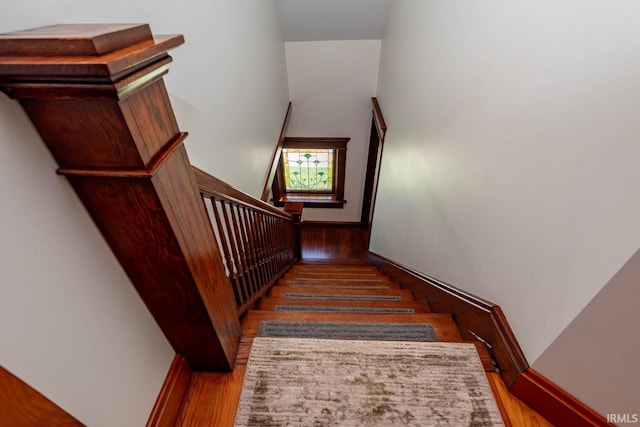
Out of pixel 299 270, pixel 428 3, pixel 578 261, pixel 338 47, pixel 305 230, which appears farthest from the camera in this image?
pixel 305 230

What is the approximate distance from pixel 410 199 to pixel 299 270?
5.37ft

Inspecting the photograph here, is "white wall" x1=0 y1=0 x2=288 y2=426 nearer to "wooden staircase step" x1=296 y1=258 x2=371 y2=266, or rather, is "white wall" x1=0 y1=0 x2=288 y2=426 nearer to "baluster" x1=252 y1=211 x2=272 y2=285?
"baluster" x1=252 y1=211 x2=272 y2=285

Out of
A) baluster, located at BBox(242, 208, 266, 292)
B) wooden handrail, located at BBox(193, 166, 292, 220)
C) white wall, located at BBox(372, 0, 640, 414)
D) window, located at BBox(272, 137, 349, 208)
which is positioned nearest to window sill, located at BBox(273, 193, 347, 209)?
window, located at BBox(272, 137, 349, 208)

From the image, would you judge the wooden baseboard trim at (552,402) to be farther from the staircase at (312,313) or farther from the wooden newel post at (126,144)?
the wooden newel post at (126,144)

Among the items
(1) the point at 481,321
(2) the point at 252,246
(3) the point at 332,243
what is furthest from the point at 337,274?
(1) the point at 481,321

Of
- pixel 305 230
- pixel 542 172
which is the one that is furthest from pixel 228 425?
pixel 305 230

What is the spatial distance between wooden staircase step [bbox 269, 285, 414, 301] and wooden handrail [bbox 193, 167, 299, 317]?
14 cm

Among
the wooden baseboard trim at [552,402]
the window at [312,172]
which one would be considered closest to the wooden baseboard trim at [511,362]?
the wooden baseboard trim at [552,402]

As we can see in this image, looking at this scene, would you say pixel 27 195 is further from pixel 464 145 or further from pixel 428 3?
pixel 428 3

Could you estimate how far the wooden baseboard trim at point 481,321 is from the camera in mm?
1093

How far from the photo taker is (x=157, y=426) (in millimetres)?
900

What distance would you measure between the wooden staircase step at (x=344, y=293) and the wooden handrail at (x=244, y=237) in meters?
0.14

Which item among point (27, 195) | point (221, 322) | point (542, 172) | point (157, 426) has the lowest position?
point (157, 426)

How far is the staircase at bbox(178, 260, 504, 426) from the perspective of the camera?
1.06 m
